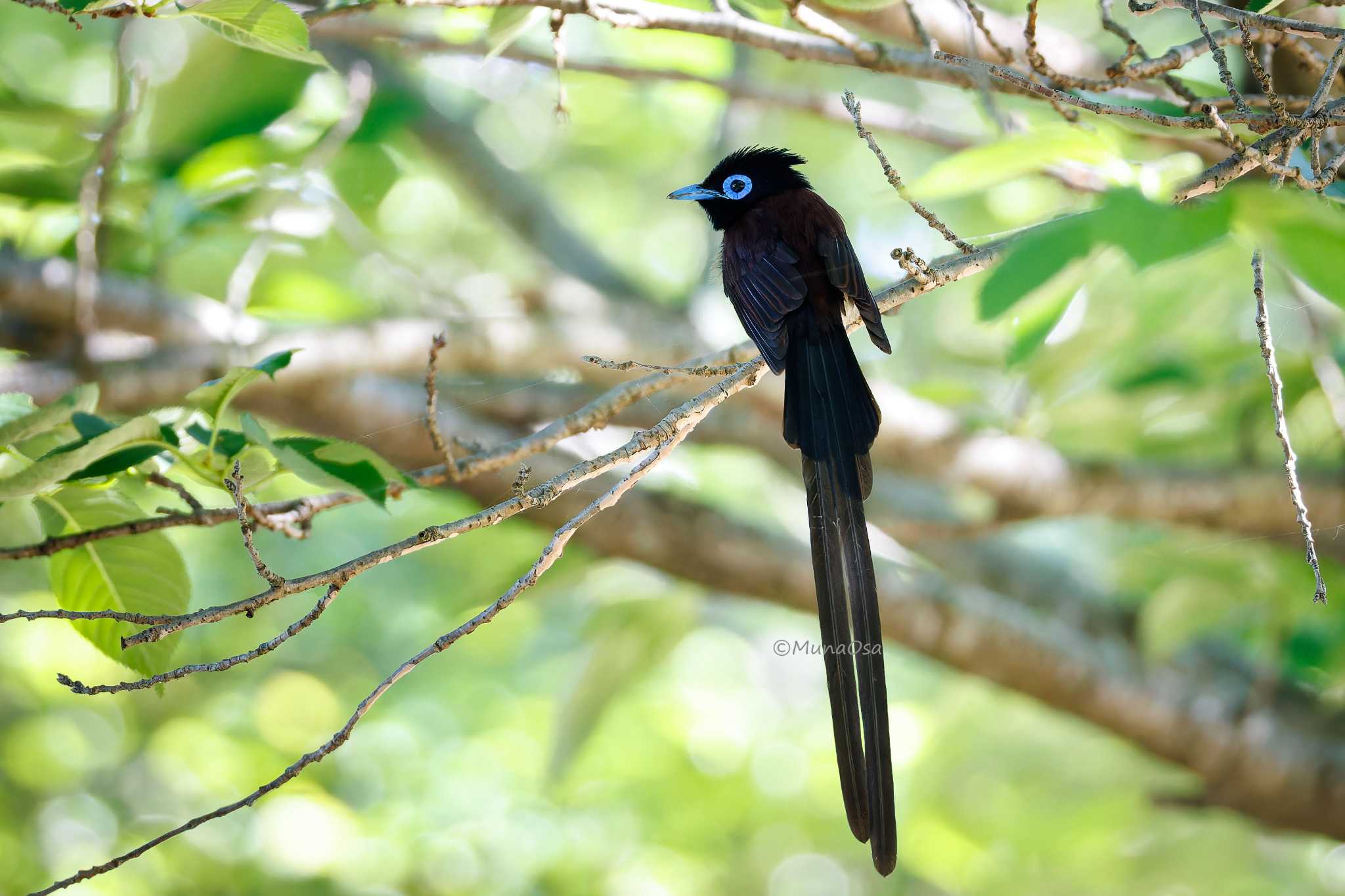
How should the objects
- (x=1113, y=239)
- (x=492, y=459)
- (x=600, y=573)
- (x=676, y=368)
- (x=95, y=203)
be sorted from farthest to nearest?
(x=600, y=573) → (x=95, y=203) → (x=492, y=459) → (x=676, y=368) → (x=1113, y=239)

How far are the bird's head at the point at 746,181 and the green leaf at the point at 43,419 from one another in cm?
115

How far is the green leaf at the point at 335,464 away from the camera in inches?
56.7

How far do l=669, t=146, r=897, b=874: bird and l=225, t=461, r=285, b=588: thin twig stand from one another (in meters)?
0.74

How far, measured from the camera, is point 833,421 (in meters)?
1.64

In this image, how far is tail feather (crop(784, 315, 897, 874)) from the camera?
140 centimetres

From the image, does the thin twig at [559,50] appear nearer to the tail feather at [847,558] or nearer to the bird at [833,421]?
the bird at [833,421]

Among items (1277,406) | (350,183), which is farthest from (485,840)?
(1277,406)

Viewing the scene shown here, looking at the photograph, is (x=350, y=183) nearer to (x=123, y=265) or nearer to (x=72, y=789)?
(x=123, y=265)

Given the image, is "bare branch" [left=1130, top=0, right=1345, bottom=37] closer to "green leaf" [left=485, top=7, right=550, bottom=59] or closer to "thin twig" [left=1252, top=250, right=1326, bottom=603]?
"thin twig" [left=1252, top=250, right=1326, bottom=603]

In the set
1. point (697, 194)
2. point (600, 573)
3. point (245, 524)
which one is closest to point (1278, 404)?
point (697, 194)

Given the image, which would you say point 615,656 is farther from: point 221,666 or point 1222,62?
point 1222,62

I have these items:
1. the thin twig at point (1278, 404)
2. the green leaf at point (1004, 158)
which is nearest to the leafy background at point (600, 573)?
the green leaf at point (1004, 158)

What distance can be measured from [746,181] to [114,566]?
4.53ft

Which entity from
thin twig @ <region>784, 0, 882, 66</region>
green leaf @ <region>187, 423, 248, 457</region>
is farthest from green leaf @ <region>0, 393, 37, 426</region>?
thin twig @ <region>784, 0, 882, 66</region>
